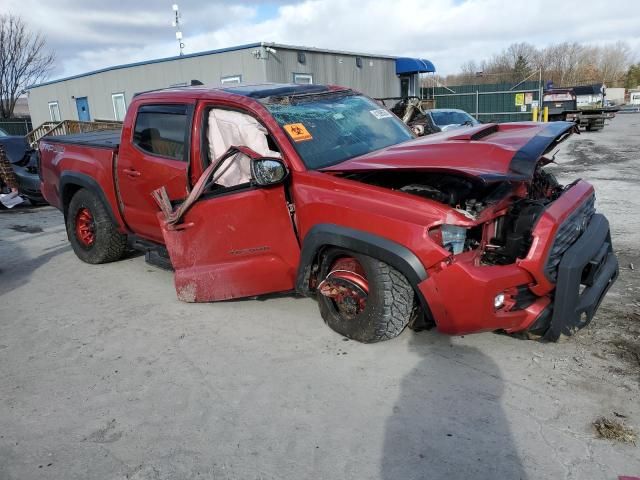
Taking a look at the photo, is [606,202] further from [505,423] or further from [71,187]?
[71,187]

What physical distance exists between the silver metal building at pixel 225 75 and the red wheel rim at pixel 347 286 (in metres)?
16.2

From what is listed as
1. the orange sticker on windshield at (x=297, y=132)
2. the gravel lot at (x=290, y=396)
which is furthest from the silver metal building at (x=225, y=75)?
the gravel lot at (x=290, y=396)

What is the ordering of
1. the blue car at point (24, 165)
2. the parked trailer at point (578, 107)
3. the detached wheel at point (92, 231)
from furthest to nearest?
the parked trailer at point (578, 107), the blue car at point (24, 165), the detached wheel at point (92, 231)

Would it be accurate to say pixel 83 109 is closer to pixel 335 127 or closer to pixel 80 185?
pixel 80 185

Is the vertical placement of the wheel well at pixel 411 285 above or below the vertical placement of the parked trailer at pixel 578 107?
below

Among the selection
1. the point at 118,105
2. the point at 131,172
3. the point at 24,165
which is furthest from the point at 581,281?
the point at 118,105

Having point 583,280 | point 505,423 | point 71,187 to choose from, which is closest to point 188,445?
point 505,423

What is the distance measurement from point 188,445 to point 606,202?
7.71 m

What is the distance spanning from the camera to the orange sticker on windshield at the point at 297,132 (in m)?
3.98

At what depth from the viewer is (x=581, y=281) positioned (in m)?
3.42

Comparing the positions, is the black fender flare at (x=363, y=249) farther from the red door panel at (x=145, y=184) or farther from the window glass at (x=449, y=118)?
the window glass at (x=449, y=118)

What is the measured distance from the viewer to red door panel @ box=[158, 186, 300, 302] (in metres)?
3.92

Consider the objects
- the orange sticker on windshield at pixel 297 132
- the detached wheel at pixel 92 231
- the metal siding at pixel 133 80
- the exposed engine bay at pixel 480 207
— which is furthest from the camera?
the metal siding at pixel 133 80

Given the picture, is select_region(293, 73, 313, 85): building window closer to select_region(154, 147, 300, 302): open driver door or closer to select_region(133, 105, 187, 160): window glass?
select_region(133, 105, 187, 160): window glass
